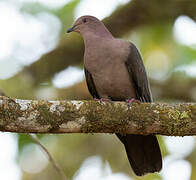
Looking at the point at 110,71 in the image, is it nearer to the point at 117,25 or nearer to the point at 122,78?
the point at 122,78

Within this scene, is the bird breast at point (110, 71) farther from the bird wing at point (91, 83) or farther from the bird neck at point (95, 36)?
the bird neck at point (95, 36)

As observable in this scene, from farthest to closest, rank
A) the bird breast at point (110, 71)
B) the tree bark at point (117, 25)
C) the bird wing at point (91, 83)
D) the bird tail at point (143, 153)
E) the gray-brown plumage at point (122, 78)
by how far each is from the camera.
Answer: the tree bark at point (117, 25) < the bird wing at point (91, 83) < the bird breast at point (110, 71) < the gray-brown plumage at point (122, 78) < the bird tail at point (143, 153)

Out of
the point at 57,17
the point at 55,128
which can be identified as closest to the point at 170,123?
the point at 55,128

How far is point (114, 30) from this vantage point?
286 inches

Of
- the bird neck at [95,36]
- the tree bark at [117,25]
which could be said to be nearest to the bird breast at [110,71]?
the bird neck at [95,36]

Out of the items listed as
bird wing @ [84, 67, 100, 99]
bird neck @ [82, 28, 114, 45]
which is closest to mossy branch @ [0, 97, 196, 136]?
bird wing @ [84, 67, 100, 99]

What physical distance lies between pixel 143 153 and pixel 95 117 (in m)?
1.42

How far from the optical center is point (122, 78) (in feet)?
18.4

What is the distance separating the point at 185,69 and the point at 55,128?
4.48 m

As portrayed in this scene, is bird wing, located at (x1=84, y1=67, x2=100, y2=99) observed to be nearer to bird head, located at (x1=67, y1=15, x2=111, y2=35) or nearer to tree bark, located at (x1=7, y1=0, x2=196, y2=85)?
bird head, located at (x1=67, y1=15, x2=111, y2=35)

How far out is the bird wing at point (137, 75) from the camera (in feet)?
18.4

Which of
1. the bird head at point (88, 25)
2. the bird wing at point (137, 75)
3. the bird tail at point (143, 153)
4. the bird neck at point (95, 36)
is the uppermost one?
the bird head at point (88, 25)

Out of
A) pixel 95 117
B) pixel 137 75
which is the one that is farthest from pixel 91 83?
pixel 95 117

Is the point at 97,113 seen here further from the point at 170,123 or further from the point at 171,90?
the point at 171,90
